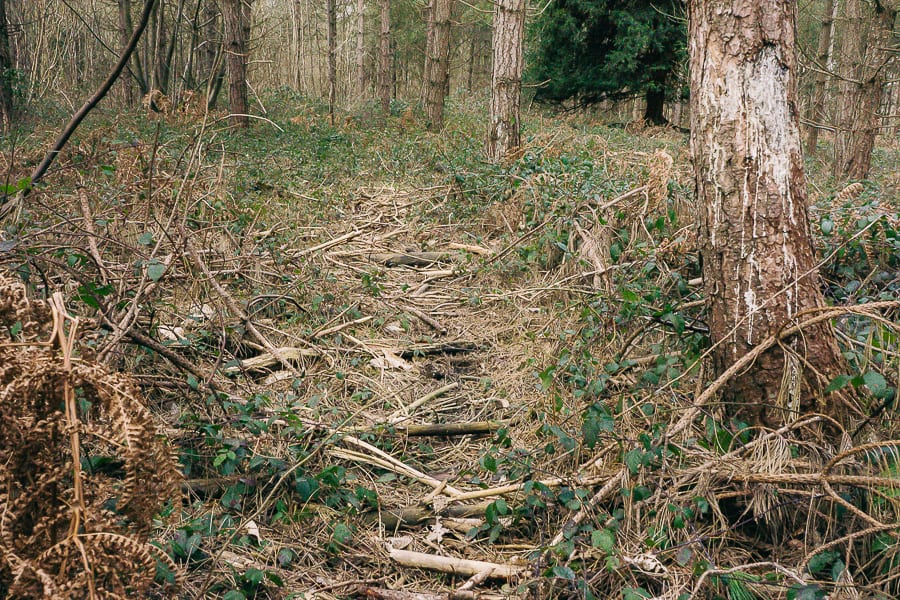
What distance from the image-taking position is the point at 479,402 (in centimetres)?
402

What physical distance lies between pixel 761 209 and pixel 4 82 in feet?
36.0

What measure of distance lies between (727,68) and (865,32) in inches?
344

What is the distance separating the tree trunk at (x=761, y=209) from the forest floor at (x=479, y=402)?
0.15 metres

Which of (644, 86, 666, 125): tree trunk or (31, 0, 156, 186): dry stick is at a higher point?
(644, 86, 666, 125): tree trunk

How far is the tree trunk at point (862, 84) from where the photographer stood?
318 inches

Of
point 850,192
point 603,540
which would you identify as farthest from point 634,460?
point 850,192

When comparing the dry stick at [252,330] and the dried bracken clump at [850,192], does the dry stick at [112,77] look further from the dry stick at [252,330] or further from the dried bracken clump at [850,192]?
the dried bracken clump at [850,192]

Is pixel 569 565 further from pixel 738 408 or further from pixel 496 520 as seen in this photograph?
pixel 738 408

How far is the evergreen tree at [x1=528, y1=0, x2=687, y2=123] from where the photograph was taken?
15.6 metres

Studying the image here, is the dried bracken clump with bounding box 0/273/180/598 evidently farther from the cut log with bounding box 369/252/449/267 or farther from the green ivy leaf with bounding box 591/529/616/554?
the cut log with bounding box 369/252/449/267

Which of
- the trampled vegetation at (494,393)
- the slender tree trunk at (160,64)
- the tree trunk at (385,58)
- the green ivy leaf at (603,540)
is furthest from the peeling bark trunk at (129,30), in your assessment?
the green ivy leaf at (603,540)

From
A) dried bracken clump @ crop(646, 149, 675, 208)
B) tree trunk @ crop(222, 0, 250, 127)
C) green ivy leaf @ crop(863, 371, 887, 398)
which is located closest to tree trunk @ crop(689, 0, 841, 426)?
green ivy leaf @ crop(863, 371, 887, 398)

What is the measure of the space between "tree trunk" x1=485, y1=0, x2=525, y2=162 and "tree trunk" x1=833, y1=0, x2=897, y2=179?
3.74 m

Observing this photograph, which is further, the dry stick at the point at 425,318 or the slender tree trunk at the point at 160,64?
the slender tree trunk at the point at 160,64
